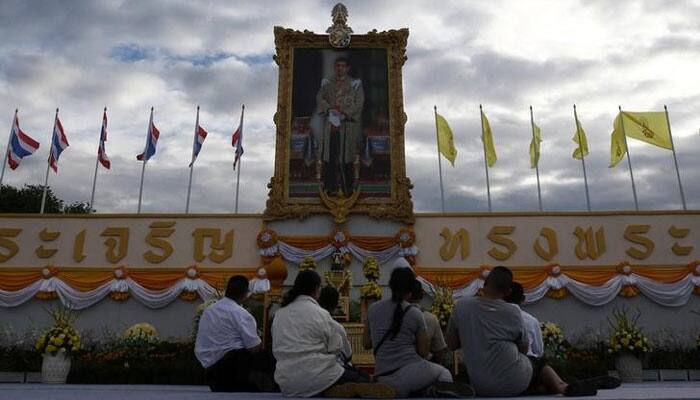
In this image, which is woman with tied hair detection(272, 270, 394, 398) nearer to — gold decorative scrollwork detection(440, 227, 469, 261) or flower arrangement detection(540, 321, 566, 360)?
flower arrangement detection(540, 321, 566, 360)

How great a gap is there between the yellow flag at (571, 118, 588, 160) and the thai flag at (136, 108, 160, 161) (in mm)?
13621

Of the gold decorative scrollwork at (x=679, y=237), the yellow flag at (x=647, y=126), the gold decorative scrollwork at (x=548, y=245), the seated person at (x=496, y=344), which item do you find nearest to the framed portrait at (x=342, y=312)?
the gold decorative scrollwork at (x=548, y=245)

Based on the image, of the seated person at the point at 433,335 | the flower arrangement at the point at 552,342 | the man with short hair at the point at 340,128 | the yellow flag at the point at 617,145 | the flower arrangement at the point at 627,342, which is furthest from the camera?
the yellow flag at the point at 617,145

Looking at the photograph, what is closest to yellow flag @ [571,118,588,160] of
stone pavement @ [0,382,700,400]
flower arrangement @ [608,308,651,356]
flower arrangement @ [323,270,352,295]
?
flower arrangement @ [608,308,651,356]

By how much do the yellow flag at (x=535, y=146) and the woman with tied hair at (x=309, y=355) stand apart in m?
13.3

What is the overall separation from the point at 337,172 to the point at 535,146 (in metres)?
6.56

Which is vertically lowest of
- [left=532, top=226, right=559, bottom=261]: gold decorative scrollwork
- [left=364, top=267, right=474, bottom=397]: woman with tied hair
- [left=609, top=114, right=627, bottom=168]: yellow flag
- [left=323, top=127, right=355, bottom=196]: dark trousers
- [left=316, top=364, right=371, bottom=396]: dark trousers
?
[left=316, top=364, right=371, bottom=396]: dark trousers

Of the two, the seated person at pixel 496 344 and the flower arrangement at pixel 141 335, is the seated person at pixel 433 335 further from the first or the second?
the flower arrangement at pixel 141 335

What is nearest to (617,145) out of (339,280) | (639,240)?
(639,240)

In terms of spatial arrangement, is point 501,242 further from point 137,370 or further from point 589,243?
point 137,370

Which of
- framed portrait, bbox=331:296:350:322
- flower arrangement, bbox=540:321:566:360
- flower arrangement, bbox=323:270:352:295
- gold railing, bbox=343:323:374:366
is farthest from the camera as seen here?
flower arrangement, bbox=323:270:352:295

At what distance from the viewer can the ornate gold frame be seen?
1445 centimetres

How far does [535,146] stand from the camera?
16.0 meters

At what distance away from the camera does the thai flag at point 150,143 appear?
15.9 m
